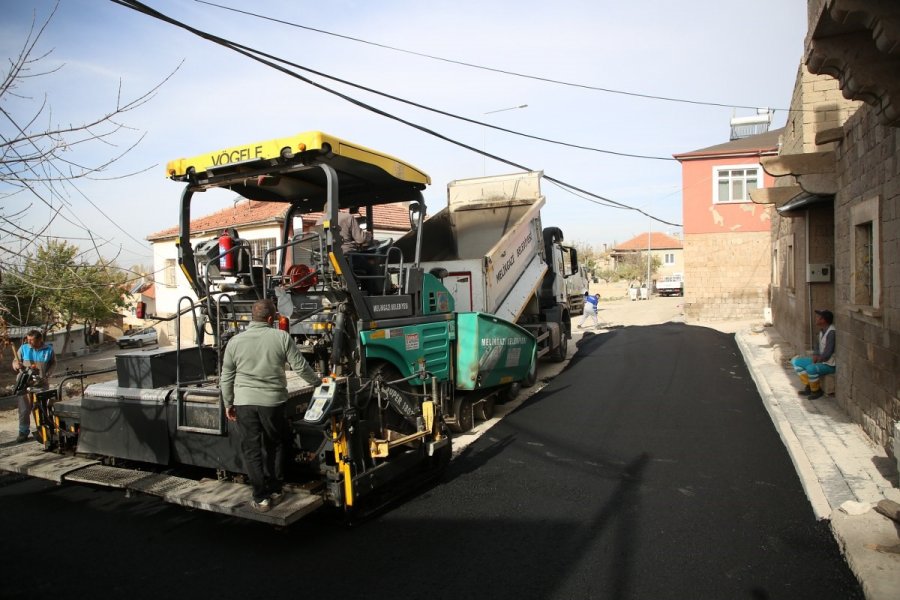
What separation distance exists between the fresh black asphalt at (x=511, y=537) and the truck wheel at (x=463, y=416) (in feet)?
1.94

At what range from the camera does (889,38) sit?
13.5 feet

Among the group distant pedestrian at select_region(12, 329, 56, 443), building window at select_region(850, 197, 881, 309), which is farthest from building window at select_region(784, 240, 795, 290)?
distant pedestrian at select_region(12, 329, 56, 443)

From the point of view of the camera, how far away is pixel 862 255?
6668 mm

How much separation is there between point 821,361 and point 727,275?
14544mm

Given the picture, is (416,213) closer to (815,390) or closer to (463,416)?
(463,416)

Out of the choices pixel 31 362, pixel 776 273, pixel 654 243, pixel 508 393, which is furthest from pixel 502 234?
pixel 654 243

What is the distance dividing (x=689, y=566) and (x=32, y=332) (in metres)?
7.78

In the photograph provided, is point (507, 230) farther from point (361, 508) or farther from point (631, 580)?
point (631, 580)

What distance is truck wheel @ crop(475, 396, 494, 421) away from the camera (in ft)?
25.5

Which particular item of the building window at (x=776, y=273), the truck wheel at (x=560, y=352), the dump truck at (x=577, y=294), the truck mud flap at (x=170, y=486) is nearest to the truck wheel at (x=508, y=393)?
the truck wheel at (x=560, y=352)

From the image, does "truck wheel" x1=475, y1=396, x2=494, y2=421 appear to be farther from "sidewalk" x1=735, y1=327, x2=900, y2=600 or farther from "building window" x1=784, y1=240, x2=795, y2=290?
"building window" x1=784, y1=240, x2=795, y2=290

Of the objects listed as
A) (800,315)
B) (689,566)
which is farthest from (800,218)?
(689,566)

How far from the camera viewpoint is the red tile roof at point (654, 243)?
69875 millimetres

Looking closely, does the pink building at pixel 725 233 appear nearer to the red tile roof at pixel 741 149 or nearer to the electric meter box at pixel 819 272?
the red tile roof at pixel 741 149
